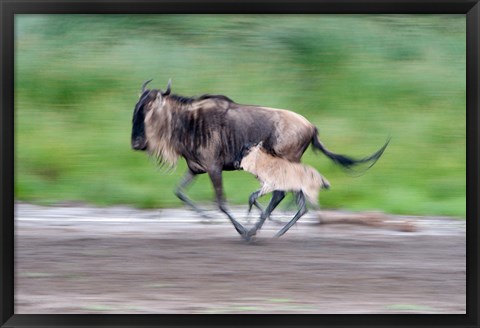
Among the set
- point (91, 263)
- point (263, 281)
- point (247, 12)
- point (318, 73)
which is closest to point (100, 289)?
point (91, 263)

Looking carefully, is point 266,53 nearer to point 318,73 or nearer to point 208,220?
point 318,73

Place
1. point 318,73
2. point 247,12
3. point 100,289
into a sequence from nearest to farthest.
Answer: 1. point 247,12
2. point 100,289
3. point 318,73

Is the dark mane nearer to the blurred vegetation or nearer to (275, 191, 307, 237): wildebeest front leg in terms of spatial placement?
the blurred vegetation

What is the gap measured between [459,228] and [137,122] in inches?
126

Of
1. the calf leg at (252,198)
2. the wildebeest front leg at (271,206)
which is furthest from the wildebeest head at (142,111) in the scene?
the wildebeest front leg at (271,206)

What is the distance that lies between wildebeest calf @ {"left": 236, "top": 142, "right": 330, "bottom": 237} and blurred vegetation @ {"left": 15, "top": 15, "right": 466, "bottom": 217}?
1.61ft

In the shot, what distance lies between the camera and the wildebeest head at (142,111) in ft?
27.3

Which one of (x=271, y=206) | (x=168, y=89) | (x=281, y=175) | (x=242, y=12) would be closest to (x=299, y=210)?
(x=271, y=206)

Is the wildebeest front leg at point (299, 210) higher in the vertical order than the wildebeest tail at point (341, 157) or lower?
lower

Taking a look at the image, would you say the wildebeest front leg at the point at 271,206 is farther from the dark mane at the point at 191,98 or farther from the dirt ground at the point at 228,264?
the dark mane at the point at 191,98

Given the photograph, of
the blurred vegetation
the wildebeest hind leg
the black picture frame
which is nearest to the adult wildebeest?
→ the wildebeest hind leg

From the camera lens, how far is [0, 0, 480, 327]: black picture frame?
6.19 meters

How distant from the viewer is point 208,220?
8641 millimetres

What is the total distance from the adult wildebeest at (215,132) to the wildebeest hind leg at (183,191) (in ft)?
0.44
